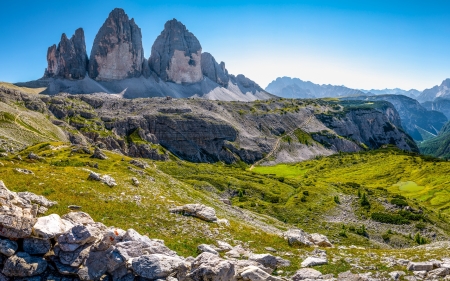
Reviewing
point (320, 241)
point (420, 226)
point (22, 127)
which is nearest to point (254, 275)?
point (320, 241)

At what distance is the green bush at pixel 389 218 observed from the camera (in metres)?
72.5

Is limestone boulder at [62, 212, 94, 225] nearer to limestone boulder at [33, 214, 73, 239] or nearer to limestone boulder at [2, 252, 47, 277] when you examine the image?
limestone boulder at [33, 214, 73, 239]

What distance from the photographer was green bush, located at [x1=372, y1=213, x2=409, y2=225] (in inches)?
2854

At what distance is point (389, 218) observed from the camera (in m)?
74.0

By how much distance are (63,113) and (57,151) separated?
450 feet

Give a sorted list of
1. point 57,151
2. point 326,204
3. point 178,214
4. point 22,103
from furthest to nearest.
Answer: point 22,103 → point 326,204 → point 57,151 → point 178,214

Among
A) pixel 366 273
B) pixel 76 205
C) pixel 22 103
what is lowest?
pixel 366 273

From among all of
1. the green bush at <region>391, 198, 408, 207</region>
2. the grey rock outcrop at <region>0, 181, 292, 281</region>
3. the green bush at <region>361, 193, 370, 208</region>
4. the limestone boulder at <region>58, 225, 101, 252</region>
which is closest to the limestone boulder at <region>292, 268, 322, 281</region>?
the grey rock outcrop at <region>0, 181, 292, 281</region>

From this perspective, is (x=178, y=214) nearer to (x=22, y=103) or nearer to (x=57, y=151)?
(x=57, y=151)

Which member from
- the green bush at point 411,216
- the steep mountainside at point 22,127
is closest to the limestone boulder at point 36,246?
the green bush at point 411,216

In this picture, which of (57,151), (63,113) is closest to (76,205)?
(57,151)

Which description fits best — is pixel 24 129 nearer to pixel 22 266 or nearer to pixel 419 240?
pixel 22 266

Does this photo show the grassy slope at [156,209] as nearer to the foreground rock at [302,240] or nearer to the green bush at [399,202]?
the foreground rock at [302,240]

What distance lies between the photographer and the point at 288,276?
73.9 feet
